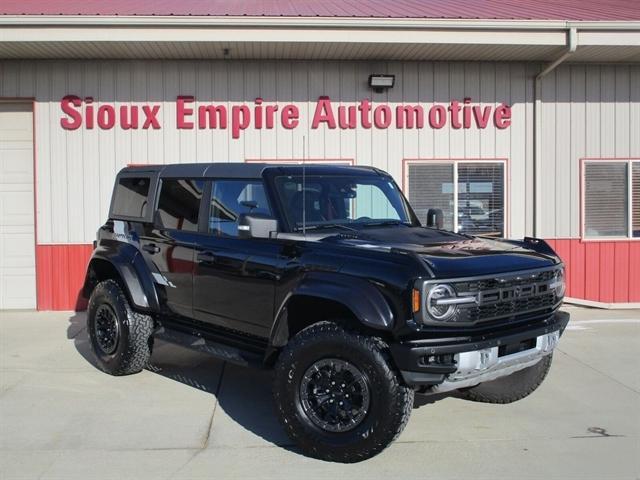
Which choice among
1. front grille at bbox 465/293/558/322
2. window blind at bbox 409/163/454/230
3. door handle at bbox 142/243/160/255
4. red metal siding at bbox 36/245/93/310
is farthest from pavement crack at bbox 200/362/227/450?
window blind at bbox 409/163/454/230

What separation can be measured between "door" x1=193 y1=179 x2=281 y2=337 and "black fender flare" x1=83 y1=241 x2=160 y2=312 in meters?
0.71

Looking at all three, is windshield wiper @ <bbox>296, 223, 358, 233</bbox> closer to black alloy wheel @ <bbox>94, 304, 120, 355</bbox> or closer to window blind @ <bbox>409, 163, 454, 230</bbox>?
black alloy wheel @ <bbox>94, 304, 120, 355</bbox>

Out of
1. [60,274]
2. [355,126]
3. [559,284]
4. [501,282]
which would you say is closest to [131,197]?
[501,282]

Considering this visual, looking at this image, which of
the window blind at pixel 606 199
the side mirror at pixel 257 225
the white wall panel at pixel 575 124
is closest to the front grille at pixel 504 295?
the side mirror at pixel 257 225

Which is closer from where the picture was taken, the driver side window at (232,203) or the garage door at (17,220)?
the driver side window at (232,203)

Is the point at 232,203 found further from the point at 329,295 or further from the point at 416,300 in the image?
the point at 416,300

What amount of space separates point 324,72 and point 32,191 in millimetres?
4887

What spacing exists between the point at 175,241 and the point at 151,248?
42cm

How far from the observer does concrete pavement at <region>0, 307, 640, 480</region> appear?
14.2ft

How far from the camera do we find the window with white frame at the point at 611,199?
10.7 meters

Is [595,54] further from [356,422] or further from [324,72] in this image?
[356,422]

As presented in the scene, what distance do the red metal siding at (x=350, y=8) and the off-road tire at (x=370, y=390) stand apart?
5899 millimetres

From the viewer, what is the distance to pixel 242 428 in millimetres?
5109

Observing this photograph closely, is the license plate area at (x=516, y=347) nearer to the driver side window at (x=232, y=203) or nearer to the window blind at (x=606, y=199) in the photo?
the driver side window at (x=232, y=203)
